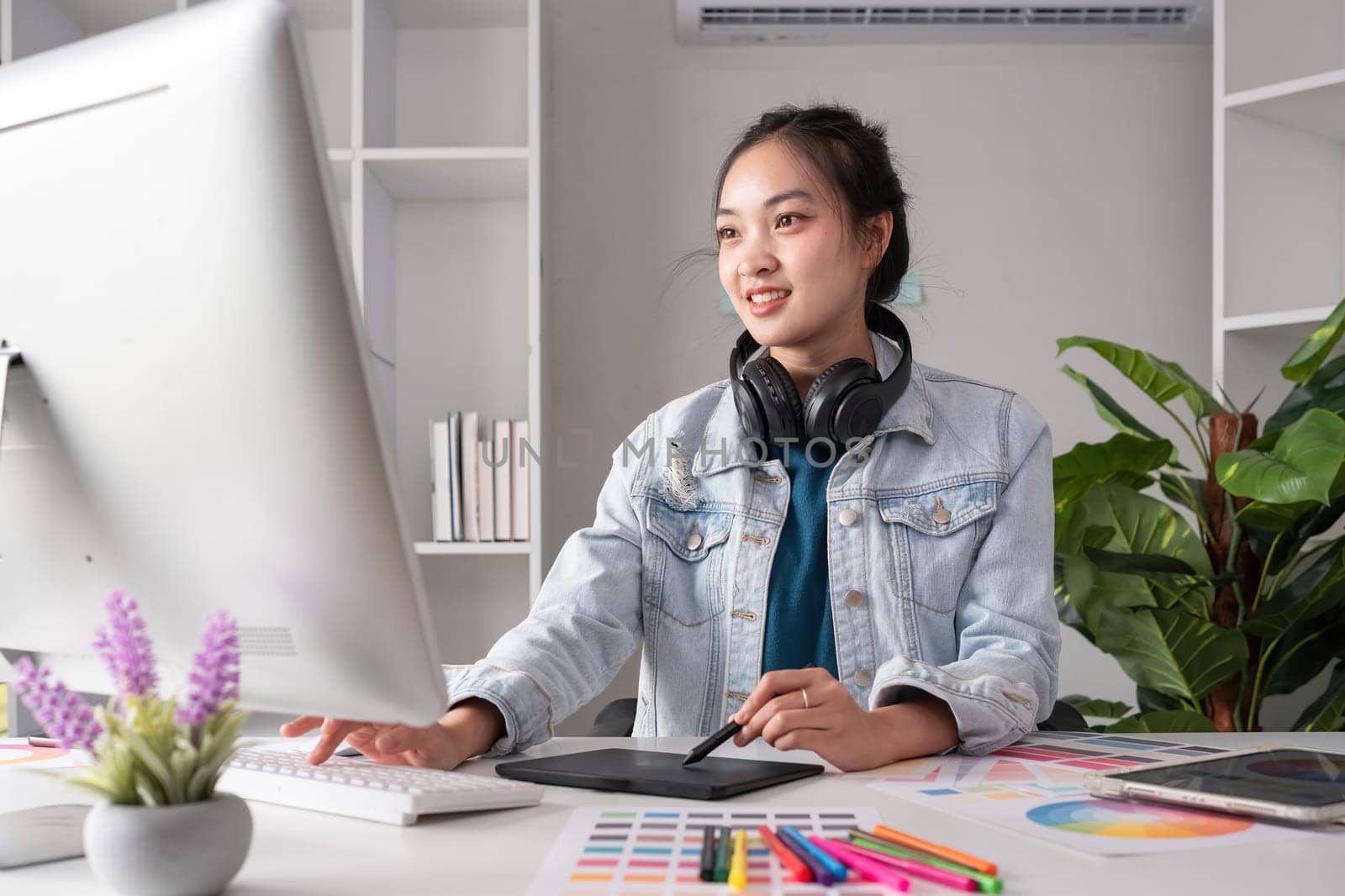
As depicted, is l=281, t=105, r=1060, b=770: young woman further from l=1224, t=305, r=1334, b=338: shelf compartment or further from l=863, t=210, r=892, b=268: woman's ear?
l=1224, t=305, r=1334, b=338: shelf compartment

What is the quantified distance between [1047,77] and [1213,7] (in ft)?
1.22

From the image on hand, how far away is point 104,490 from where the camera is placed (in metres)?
0.69

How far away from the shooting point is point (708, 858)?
0.62 m

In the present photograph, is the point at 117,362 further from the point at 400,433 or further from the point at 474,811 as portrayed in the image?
the point at 400,433

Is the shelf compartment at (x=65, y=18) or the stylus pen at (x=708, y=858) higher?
the shelf compartment at (x=65, y=18)

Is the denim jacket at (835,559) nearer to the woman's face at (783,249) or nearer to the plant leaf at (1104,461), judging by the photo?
the woman's face at (783,249)

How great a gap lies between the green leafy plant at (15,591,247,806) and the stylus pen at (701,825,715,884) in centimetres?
26

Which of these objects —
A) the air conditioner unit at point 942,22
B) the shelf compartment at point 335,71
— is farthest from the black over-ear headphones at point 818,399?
the shelf compartment at point 335,71

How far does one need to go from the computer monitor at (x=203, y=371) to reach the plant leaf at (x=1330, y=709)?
78.2 inches

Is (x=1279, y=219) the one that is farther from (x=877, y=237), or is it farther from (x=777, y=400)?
(x=777, y=400)

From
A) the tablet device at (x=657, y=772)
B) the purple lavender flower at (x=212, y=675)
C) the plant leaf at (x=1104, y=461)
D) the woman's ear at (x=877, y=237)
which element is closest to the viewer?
the purple lavender flower at (x=212, y=675)

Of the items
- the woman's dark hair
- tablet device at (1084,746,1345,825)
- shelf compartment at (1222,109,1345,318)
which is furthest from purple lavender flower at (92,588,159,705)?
shelf compartment at (1222,109,1345,318)

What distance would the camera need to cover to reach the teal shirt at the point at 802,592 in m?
1.41

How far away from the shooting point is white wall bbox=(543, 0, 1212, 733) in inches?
106
